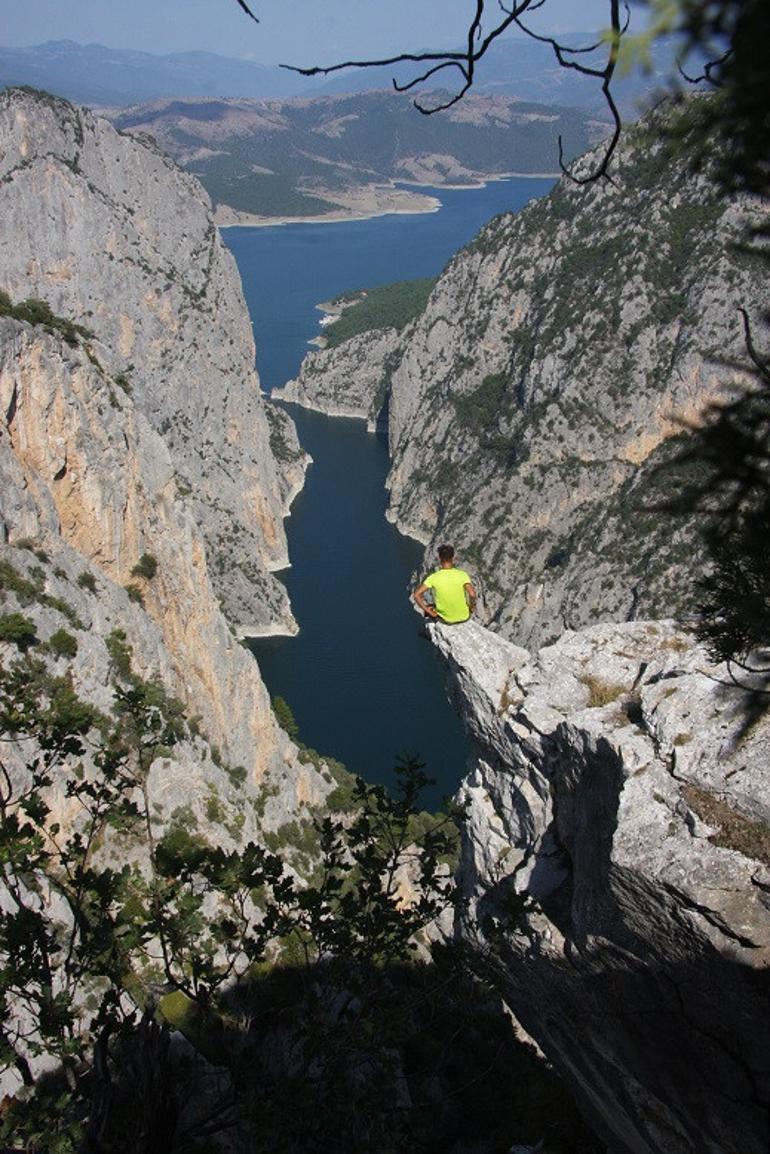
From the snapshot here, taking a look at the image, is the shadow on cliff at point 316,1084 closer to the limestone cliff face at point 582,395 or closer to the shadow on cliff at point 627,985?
the shadow on cliff at point 627,985

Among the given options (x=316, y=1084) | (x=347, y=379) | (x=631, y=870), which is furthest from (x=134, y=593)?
(x=347, y=379)

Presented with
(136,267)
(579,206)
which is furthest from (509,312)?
(136,267)

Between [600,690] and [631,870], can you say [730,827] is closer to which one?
[631,870]

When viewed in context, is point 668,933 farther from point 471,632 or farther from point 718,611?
point 471,632

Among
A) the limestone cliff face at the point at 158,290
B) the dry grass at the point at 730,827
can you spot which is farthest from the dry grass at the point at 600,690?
the limestone cliff face at the point at 158,290

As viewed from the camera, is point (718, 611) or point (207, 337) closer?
point (718, 611)
